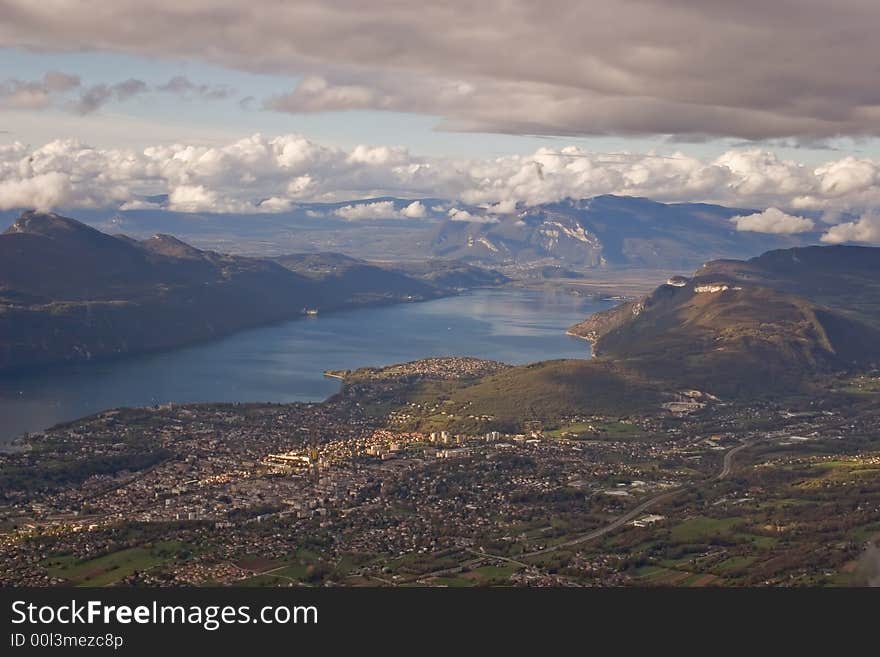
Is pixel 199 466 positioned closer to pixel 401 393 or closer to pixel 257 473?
pixel 257 473

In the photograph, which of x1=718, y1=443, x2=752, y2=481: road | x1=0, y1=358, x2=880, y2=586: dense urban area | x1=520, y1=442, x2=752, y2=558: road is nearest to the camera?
x1=0, y1=358, x2=880, y2=586: dense urban area

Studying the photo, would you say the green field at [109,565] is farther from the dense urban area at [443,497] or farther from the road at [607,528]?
the road at [607,528]

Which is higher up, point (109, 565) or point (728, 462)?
point (109, 565)

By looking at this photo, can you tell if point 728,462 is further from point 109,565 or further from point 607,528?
point 109,565

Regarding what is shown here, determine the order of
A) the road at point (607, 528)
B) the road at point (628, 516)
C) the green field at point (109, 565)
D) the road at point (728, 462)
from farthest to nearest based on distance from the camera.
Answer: the road at point (728, 462)
the road at point (628, 516)
the road at point (607, 528)
the green field at point (109, 565)

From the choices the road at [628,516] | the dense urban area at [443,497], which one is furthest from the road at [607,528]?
the dense urban area at [443,497]

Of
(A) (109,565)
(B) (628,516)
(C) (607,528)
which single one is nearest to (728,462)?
(B) (628,516)

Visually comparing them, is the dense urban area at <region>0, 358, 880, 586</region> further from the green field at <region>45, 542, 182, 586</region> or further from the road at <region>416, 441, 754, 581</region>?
the road at <region>416, 441, 754, 581</region>

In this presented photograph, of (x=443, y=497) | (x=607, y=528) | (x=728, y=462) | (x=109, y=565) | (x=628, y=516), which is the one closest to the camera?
(x=109, y=565)

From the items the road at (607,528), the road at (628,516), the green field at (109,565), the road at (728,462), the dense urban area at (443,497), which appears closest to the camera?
the green field at (109,565)

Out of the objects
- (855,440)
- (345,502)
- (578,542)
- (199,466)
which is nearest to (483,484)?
(345,502)

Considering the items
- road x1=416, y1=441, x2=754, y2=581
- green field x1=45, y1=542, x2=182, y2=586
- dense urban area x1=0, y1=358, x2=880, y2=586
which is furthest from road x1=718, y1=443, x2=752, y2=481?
green field x1=45, y1=542, x2=182, y2=586

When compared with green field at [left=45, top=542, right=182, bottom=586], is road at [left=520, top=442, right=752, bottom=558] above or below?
below

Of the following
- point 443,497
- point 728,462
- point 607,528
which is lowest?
point 607,528
